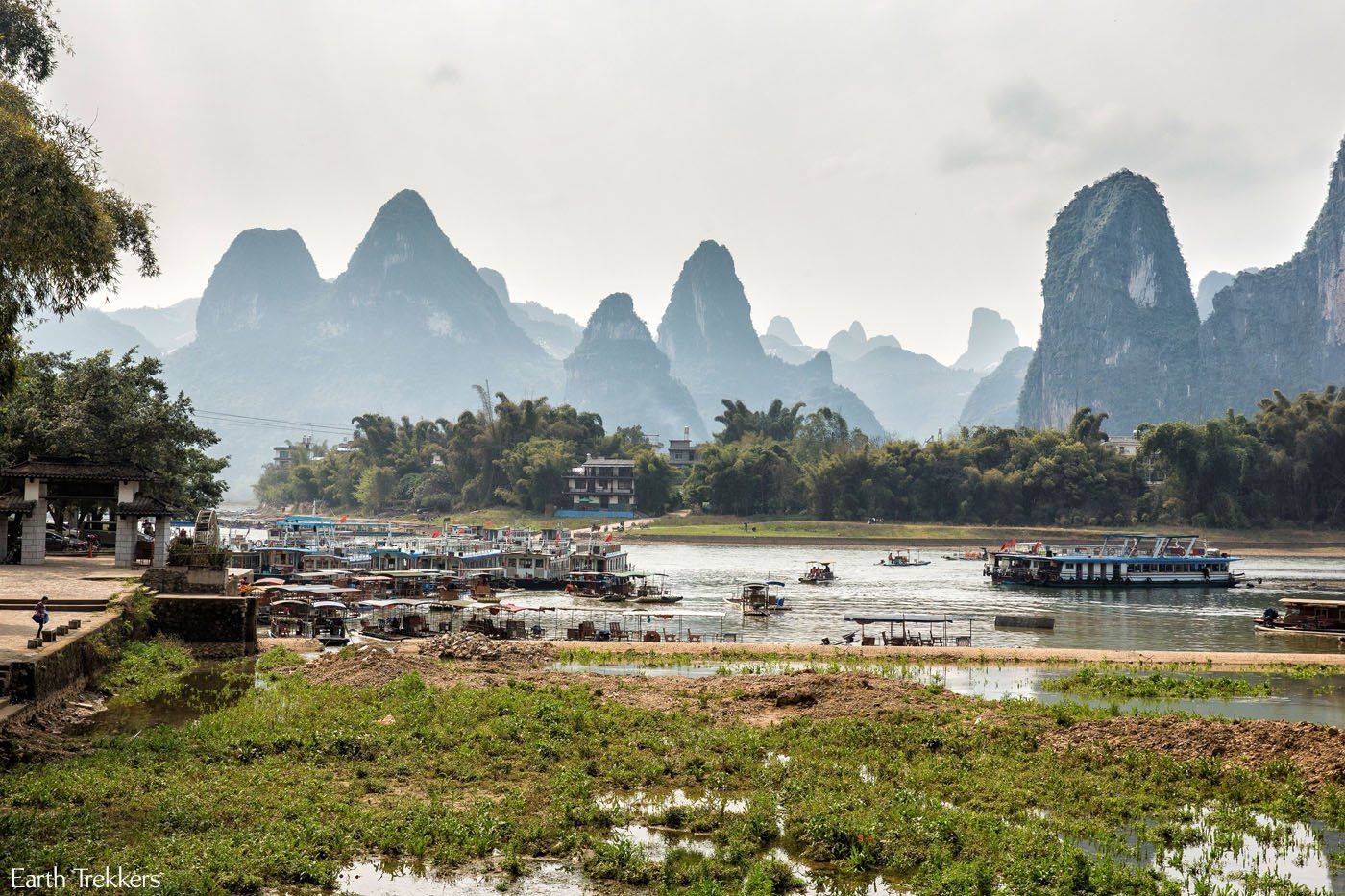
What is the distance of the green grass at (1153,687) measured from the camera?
26.4 metres

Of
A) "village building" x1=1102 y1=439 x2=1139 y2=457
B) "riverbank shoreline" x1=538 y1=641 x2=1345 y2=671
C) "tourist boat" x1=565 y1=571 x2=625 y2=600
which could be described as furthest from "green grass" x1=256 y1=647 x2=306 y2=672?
"village building" x1=1102 y1=439 x2=1139 y2=457

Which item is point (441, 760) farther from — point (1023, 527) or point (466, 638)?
point (1023, 527)

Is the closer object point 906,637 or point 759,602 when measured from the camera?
point 906,637

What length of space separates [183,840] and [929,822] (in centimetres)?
1033

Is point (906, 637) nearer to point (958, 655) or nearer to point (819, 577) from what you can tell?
point (958, 655)

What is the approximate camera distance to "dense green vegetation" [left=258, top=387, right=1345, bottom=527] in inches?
4395

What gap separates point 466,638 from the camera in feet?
110

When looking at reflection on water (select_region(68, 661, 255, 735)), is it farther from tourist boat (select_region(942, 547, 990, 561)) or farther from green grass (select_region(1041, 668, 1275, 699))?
tourist boat (select_region(942, 547, 990, 561))

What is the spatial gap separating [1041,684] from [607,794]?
16.2m

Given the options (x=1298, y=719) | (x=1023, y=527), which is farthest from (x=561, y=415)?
(x=1298, y=719)

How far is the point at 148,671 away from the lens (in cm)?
2588

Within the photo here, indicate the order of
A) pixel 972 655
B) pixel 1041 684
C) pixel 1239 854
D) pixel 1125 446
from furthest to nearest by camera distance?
pixel 1125 446, pixel 972 655, pixel 1041 684, pixel 1239 854

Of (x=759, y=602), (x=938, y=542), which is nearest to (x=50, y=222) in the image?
(x=759, y=602)

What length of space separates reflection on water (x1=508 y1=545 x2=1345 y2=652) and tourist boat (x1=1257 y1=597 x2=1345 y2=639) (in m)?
1.04
